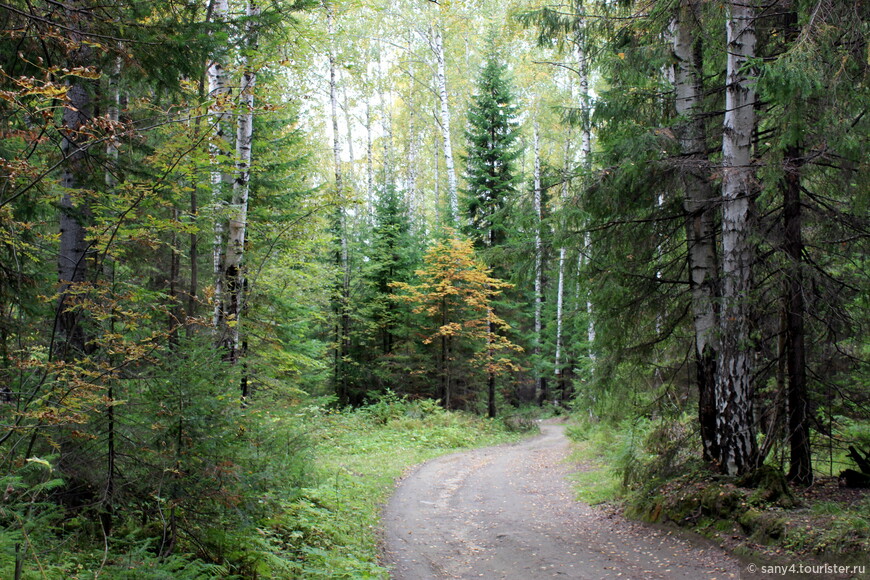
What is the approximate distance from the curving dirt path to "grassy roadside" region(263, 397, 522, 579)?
0.44 metres

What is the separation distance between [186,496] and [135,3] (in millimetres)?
4633

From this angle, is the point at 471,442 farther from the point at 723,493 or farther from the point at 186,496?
the point at 186,496

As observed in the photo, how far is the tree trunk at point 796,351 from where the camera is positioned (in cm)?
657

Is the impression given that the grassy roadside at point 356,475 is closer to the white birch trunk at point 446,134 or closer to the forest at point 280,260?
the forest at point 280,260

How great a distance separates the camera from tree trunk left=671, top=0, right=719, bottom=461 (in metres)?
7.43

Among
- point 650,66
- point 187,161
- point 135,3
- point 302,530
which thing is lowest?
point 302,530

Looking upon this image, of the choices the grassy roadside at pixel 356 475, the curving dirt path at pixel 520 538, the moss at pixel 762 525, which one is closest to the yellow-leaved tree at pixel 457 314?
the grassy roadside at pixel 356 475

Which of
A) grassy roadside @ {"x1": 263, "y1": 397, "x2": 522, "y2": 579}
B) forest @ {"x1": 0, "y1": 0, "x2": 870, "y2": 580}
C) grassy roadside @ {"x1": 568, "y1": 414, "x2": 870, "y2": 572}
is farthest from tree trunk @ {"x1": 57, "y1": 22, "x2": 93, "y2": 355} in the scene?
grassy roadside @ {"x1": 568, "y1": 414, "x2": 870, "y2": 572}

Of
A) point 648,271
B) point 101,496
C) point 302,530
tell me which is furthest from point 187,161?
point 648,271

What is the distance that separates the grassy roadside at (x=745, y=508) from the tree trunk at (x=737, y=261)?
583 mm

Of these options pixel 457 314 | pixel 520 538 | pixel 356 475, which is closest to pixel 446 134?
pixel 457 314

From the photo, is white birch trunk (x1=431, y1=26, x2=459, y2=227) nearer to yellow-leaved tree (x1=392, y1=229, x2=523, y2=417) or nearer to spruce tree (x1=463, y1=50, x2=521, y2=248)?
spruce tree (x1=463, y1=50, x2=521, y2=248)

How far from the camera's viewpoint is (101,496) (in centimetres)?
420

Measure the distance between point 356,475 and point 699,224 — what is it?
7521 mm
